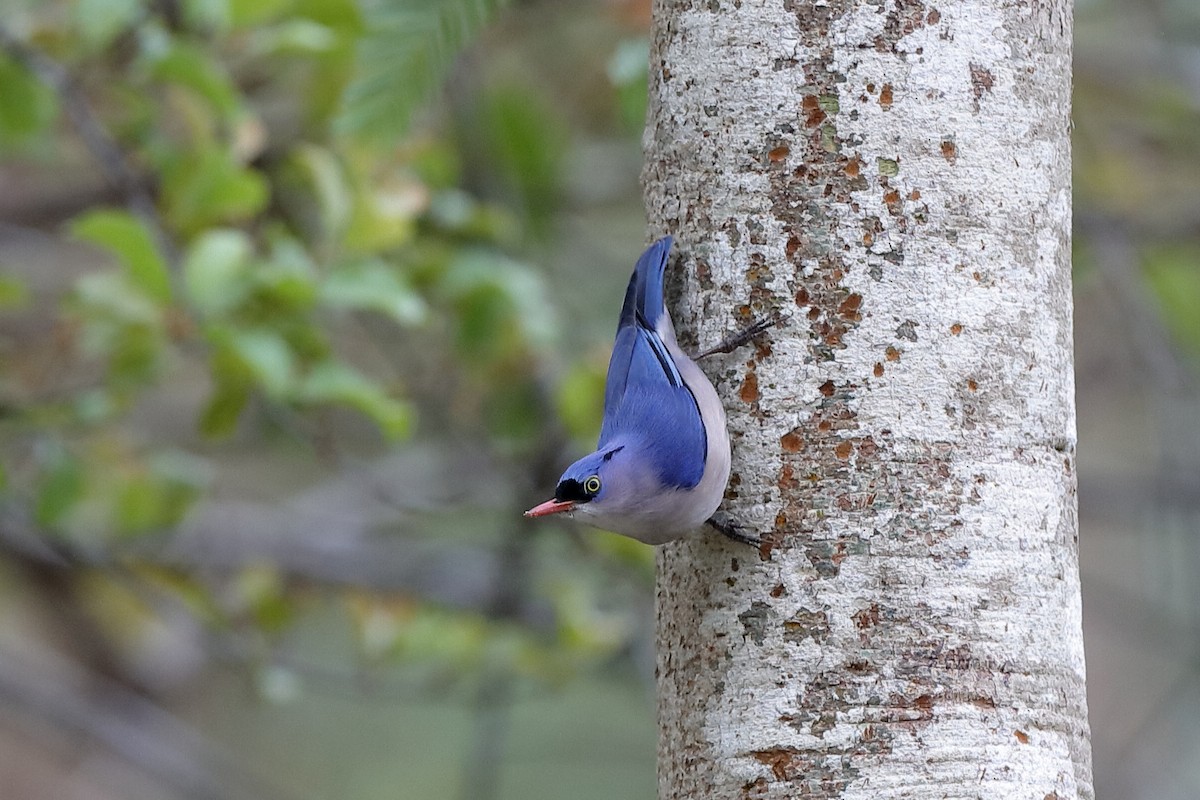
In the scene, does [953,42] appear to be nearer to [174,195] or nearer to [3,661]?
[174,195]

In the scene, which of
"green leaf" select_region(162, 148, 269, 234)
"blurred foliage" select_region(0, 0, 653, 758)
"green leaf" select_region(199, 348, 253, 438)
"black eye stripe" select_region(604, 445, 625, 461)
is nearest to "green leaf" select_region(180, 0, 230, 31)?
"blurred foliage" select_region(0, 0, 653, 758)

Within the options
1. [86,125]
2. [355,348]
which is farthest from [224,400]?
[355,348]

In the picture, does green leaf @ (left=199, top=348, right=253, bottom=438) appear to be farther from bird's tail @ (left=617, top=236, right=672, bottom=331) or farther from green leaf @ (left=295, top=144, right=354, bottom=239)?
bird's tail @ (left=617, top=236, right=672, bottom=331)

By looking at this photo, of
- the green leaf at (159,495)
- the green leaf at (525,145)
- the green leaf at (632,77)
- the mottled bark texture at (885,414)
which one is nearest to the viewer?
the mottled bark texture at (885,414)

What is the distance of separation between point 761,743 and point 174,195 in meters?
2.38

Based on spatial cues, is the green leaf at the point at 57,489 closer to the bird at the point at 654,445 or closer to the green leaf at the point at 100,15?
the green leaf at the point at 100,15

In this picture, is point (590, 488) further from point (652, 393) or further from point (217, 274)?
point (217, 274)

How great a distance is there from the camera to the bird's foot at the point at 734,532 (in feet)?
6.01

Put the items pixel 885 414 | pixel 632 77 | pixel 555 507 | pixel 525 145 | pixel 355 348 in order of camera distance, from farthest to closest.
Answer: pixel 355 348 → pixel 525 145 → pixel 632 77 → pixel 555 507 → pixel 885 414

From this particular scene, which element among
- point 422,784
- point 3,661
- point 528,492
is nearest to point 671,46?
point 528,492

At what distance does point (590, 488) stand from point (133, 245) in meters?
1.60

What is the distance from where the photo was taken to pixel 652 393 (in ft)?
6.74

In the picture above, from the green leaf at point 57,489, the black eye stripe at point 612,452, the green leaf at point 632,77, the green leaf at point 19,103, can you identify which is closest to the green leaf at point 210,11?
the green leaf at point 19,103

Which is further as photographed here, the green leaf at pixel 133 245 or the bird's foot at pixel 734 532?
the green leaf at pixel 133 245
